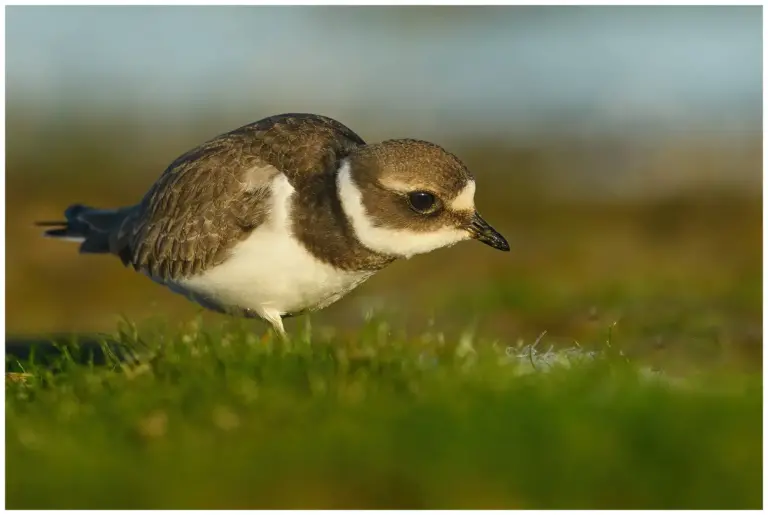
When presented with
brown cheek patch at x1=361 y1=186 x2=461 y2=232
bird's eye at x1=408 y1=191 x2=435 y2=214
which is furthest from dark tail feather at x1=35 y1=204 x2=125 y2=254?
bird's eye at x1=408 y1=191 x2=435 y2=214

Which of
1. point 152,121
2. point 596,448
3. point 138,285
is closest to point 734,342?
point 596,448

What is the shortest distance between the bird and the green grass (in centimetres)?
70

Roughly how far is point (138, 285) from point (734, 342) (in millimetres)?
7240

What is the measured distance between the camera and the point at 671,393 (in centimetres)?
541

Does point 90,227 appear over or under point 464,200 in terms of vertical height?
under

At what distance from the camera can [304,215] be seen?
6.48m

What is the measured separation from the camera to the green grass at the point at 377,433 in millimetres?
4684

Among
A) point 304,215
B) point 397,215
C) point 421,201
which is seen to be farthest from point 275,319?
point 421,201

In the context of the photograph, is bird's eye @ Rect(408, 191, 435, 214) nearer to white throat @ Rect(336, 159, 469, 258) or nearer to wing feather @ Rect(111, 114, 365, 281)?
white throat @ Rect(336, 159, 469, 258)

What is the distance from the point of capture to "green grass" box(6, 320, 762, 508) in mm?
4684

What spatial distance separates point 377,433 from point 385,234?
1.80 m

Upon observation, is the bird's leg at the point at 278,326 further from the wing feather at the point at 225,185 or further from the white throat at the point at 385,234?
the white throat at the point at 385,234

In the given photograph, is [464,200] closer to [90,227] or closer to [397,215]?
[397,215]

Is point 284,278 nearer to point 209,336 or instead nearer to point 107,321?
point 209,336
